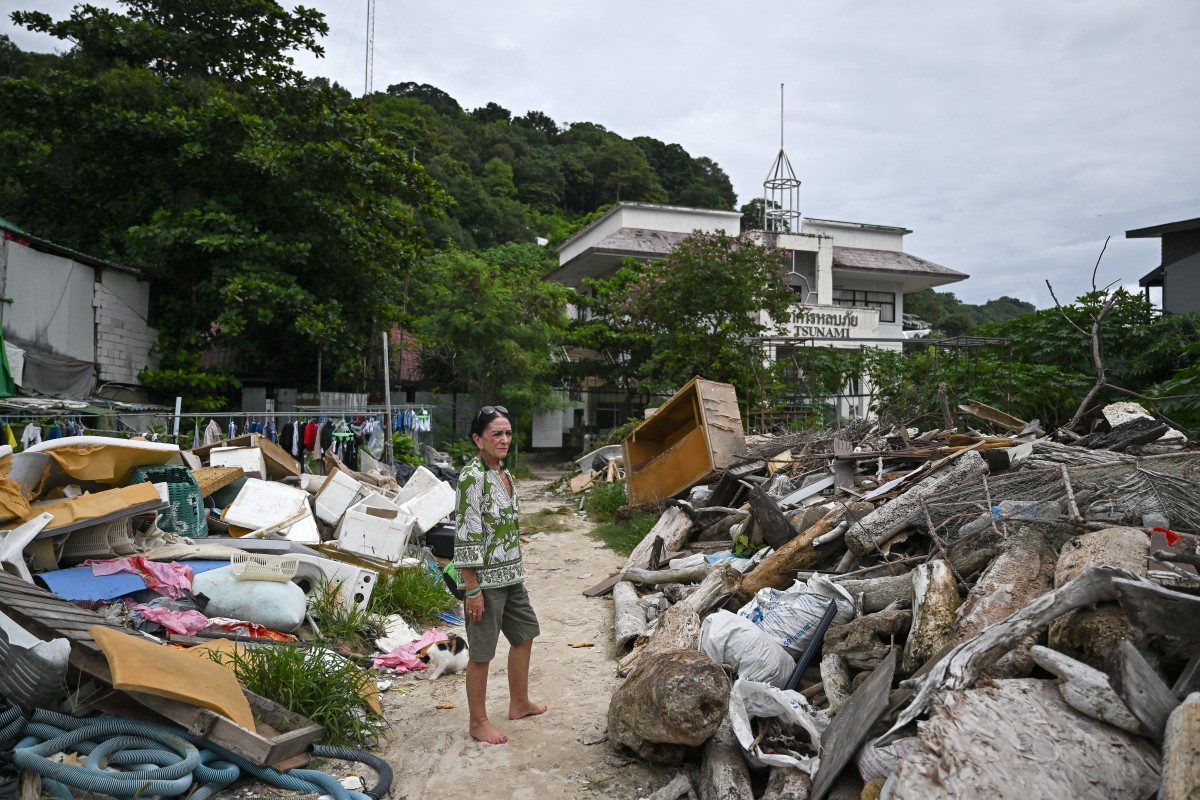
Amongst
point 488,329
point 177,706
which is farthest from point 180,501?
point 488,329

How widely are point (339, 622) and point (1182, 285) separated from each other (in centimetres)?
1712

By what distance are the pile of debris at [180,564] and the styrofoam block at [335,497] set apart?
1 centimetres

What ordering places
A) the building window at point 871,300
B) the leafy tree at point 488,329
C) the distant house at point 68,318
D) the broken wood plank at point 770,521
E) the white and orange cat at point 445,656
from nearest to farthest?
the white and orange cat at point 445,656, the broken wood plank at point 770,521, the distant house at point 68,318, the leafy tree at point 488,329, the building window at point 871,300

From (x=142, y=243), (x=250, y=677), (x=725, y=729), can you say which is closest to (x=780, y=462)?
(x=725, y=729)

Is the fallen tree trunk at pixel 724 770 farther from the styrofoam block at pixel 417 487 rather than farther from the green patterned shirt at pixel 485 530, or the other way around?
the styrofoam block at pixel 417 487

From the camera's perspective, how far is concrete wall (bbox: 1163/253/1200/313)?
623 inches

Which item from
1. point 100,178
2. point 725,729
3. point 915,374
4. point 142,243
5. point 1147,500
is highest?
point 100,178

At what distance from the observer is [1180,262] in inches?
637

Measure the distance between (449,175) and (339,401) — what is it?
68.7 feet

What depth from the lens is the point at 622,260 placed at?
2438 centimetres

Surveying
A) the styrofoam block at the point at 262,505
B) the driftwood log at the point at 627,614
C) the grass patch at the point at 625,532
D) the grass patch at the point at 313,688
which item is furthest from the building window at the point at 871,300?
the grass patch at the point at 313,688

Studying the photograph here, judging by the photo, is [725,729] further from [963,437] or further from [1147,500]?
[963,437]

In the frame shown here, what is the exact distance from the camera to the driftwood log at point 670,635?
5.05 meters

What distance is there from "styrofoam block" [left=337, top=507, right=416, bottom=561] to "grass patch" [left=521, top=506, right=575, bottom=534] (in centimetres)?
438
